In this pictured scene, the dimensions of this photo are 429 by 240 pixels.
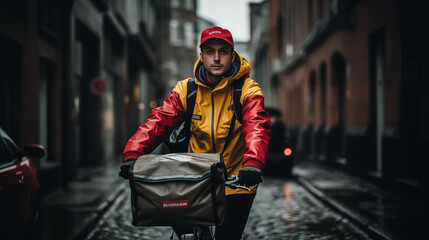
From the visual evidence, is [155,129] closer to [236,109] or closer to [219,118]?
[219,118]

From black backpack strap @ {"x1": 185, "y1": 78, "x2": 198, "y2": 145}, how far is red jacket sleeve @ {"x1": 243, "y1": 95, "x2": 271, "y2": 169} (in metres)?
0.38

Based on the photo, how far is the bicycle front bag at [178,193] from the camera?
9.03 ft

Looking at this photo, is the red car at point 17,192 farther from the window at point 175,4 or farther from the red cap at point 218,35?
the window at point 175,4

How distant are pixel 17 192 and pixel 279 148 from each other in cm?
1031

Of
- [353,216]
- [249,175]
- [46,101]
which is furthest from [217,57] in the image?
[46,101]

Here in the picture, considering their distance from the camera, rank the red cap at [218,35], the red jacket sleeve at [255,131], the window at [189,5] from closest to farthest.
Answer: the red jacket sleeve at [255,131] < the red cap at [218,35] < the window at [189,5]

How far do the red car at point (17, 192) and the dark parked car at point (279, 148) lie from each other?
9256 millimetres

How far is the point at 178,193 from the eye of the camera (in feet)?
9.04

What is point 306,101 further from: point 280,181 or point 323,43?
point 280,181

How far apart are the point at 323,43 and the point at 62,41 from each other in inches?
404

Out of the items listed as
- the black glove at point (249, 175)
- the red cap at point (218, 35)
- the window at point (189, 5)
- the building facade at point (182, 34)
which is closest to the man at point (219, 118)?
the red cap at point (218, 35)

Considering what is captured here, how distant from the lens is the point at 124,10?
70.8 ft

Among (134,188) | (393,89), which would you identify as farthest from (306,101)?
(134,188)

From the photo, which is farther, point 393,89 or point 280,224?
point 393,89
